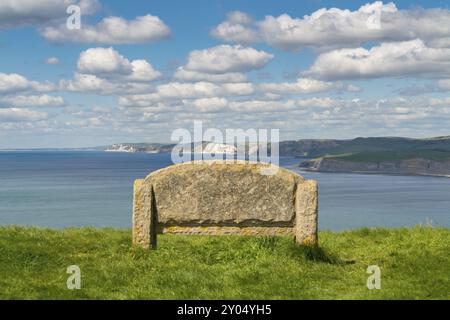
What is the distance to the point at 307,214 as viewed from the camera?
1391cm

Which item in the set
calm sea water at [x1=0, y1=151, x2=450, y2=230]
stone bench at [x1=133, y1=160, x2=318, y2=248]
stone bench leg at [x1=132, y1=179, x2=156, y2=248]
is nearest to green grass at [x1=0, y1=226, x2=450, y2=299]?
stone bench leg at [x1=132, y1=179, x2=156, y2=248]

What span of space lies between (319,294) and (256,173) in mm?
4722

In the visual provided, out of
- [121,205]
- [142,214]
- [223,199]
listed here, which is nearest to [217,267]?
[223,199]

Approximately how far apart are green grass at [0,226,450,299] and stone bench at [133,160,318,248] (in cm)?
52

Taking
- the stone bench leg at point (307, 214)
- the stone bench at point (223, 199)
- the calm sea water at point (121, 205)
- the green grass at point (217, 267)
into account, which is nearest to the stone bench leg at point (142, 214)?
the stone bench at point (223, 199)

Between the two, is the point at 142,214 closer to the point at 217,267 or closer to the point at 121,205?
the point at 217,267

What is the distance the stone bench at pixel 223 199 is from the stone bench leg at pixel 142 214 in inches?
4.6

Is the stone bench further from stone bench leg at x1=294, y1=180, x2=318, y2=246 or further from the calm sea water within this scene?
the calm sea water

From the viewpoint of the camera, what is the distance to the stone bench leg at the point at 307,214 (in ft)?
45.4

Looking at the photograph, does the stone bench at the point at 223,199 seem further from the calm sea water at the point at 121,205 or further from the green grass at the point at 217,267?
the calm sea water at the point at 121,205

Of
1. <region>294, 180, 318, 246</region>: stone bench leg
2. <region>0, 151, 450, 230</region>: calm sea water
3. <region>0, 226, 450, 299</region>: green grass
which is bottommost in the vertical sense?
<region>0, 151, 450, 230</region>: calm sea water

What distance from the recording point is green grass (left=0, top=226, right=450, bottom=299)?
10242 mm

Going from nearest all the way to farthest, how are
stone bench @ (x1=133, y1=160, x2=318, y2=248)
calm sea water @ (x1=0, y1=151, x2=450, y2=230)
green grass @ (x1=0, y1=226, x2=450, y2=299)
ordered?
green grass @ (x1=0, y1=226, x2=450, y2=299) < stone bench @ (x1=133, y1=160, x2=318, y2=248) < calm sea water @ (x1=0, y1=151, x2=450, y2=230)
